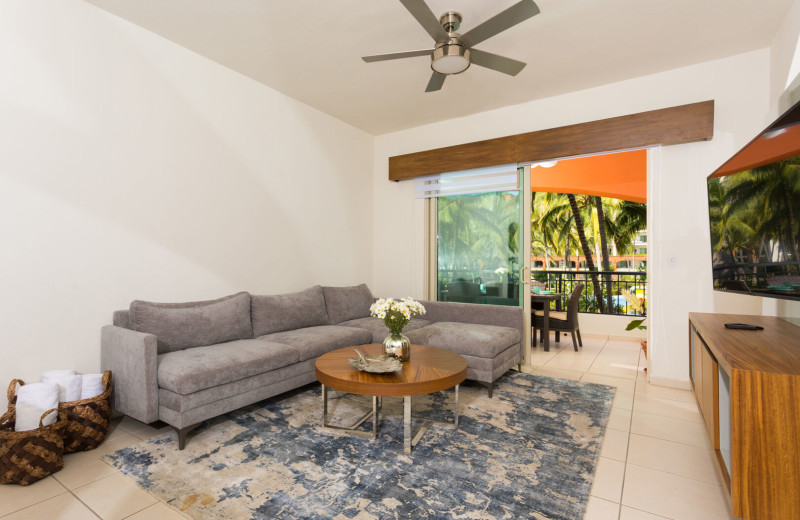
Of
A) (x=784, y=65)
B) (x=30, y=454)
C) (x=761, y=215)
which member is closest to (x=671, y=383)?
(x=761, y=215)

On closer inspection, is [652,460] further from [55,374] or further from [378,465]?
[55,374]

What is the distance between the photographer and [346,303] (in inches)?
174

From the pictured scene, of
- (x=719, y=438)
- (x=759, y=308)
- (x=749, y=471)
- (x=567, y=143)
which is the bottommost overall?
(x=719, y=438)

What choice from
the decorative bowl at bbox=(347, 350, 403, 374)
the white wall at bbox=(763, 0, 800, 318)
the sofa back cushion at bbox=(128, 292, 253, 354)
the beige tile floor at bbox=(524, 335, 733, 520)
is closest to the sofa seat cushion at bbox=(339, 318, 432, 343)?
the sofa back cushion at bbox=(128, 292, 253, 354)

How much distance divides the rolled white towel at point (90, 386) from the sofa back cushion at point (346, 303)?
2073 millimetres

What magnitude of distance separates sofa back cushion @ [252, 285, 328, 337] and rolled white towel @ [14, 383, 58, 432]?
1437 mm

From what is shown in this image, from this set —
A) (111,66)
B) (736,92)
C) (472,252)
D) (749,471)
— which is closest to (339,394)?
(472,252)

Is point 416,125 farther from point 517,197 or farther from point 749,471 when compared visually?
point 749,471

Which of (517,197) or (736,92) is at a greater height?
(736,92)

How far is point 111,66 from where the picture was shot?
2811mm

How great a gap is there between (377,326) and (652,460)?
8.26ft

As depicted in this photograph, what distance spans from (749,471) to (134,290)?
3.60 meters

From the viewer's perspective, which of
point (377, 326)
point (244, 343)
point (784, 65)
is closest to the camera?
point (784, 65)

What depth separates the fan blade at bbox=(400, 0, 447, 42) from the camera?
2113 millimetres
